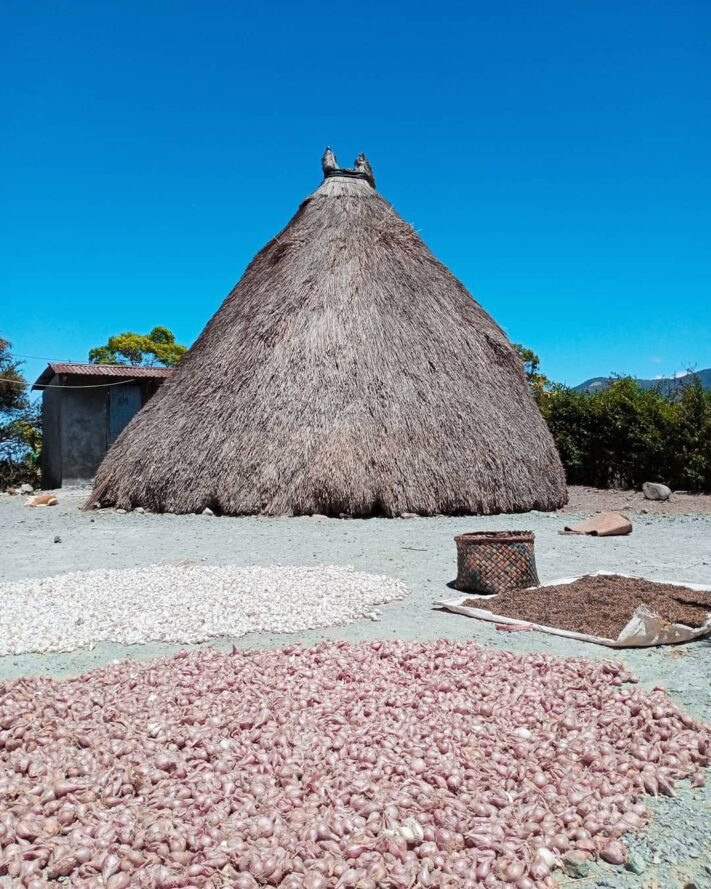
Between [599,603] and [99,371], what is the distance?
13.5m

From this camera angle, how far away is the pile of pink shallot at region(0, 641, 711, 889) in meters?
1.79

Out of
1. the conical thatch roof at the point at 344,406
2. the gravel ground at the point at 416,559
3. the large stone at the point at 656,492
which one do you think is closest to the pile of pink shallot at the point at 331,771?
the gravel ground at the point at 416,559

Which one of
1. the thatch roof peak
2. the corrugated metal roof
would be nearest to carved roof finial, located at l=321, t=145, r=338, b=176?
the thatch roof peak

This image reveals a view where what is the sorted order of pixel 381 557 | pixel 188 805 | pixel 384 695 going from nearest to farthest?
pixel 188 805 → pixel 384 695 → pixel 381 557

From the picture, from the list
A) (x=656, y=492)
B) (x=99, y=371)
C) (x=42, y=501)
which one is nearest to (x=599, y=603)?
(x=656, y=492)

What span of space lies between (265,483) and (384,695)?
21.6 feet

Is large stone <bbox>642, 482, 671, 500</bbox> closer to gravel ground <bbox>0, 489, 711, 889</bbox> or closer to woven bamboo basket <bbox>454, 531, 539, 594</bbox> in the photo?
gravel ground <bbox>0, 489, 711, 889</bbox>

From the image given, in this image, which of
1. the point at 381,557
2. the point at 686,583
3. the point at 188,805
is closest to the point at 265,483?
the point at 381,557

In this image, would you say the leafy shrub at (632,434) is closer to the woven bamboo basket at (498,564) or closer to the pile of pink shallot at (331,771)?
the woven bamboo basket at (498,564)

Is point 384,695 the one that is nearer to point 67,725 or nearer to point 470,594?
point 67,725

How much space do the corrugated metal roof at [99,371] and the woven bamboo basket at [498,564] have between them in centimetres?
1135

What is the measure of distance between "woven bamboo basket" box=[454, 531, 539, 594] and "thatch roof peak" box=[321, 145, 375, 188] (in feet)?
31.0

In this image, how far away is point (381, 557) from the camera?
20.8 feet

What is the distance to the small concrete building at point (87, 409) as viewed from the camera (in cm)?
1553
